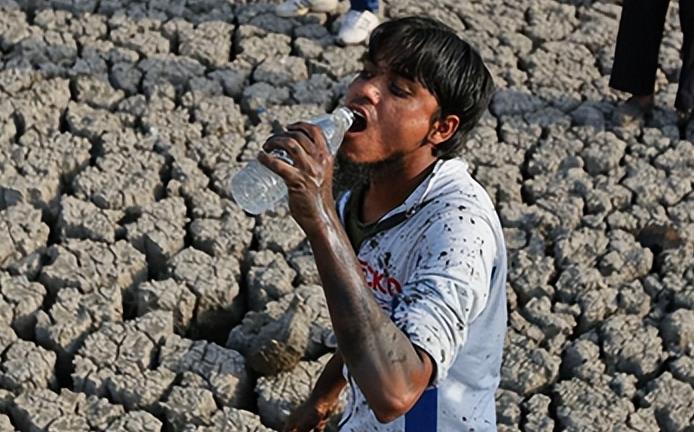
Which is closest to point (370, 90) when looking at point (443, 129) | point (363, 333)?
point (443, 129)

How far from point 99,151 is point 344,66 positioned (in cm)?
89

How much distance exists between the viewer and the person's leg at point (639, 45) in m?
4.46

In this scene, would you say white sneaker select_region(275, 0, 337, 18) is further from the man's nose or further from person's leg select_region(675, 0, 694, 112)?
the man's nose

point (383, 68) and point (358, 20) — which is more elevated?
point (383, 68)

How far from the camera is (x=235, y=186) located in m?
2.35

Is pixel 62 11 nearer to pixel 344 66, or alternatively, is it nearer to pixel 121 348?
pixel 344 66

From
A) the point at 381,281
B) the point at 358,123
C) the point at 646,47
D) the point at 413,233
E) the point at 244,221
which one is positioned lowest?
the point at 244,221

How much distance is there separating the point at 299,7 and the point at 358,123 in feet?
8.71

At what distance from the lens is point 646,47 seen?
14.7 feet

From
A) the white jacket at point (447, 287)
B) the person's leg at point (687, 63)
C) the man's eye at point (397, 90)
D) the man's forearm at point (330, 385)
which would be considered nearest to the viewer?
the white jacket at point (447, 287)


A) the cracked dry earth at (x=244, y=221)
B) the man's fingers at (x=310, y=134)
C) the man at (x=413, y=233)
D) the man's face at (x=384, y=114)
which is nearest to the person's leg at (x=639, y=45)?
the cracked dry earth at (x=244, y=221)

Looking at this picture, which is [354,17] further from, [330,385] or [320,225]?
[320,225]

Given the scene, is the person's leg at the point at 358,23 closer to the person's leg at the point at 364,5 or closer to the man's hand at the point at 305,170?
the person's leg at the point at 364,5

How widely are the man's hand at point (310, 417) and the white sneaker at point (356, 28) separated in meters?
2.08
